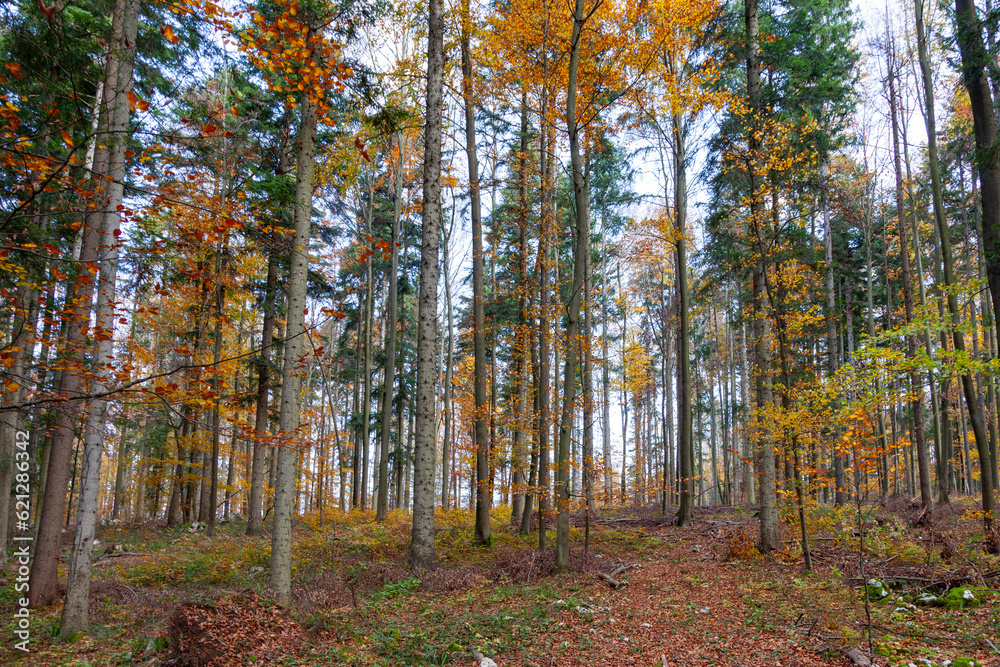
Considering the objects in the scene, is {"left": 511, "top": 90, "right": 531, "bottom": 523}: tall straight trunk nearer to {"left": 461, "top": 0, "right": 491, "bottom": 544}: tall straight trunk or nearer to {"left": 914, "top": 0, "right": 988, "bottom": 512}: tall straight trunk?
{"left": 461, "top": 0, "right": 491, "bottom": 544}: tall straight trunk

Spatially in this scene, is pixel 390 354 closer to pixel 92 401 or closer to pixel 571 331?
pixel 571 331

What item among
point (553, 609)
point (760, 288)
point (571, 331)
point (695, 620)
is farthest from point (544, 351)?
point (695, 620)

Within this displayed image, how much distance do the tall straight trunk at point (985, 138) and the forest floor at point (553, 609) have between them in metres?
2.69

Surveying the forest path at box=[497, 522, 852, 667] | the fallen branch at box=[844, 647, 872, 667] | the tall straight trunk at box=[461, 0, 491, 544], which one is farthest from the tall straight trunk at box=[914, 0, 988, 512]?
the tall straight trunk at box=[461, 0, 491, 544]

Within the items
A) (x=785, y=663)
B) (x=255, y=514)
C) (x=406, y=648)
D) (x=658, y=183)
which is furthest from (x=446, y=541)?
(x=658, y=183)

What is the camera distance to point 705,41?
12.3m

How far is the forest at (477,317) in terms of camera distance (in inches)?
215

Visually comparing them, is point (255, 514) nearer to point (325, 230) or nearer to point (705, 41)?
point (325, 230)

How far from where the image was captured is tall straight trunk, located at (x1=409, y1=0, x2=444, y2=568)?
934 centimetres

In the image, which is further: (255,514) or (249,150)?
(249,150)

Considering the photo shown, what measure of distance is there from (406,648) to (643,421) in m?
32.8

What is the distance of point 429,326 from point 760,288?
7103 millimetres

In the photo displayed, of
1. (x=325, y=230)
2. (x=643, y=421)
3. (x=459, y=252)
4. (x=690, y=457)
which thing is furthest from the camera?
(x=643, y=421)

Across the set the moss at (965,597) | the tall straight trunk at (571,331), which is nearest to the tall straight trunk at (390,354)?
the tall straight trunk at (571,331)
